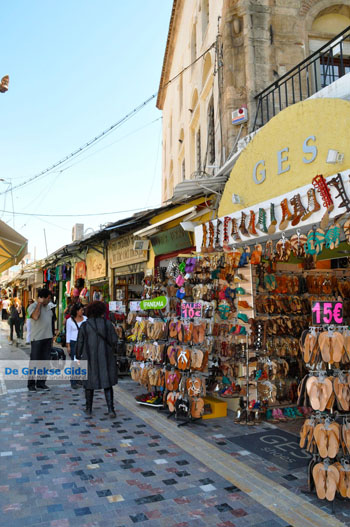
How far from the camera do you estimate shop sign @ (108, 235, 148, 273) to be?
11972mm

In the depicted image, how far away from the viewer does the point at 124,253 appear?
515 inches

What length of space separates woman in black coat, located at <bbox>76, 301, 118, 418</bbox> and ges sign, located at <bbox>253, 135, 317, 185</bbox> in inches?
124

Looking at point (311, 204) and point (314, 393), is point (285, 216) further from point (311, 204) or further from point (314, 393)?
point (314, 393)

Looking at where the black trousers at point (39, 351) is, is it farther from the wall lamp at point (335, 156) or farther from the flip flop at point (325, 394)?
the wall lamp at point (335, 156)

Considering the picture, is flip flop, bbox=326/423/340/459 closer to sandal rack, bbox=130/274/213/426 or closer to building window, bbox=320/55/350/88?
sandal rack, bbox=130/274/213/426

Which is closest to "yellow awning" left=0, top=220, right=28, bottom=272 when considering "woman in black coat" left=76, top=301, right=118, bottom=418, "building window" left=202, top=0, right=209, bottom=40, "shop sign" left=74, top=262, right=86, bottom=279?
"woman in black coat" left=76, top=301, right=118, bottom=418

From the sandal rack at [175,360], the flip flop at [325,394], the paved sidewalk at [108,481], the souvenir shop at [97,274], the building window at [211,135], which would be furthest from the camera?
the souvenir shop at [97,274]

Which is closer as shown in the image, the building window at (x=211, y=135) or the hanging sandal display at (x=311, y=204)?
the hanging sandal display at (x=311, y=204)

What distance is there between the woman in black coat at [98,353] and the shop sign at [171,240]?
330cm

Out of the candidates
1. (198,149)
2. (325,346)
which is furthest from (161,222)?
(325,346)

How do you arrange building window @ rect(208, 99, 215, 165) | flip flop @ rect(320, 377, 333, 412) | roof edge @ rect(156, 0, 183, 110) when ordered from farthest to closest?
roof edge @ rect(156, 0, 183, 110), building window @ rect(208, 99, 215, 165), flip flop @ rect(320, 377, 333, 412)

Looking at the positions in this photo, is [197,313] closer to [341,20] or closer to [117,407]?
[117,407]

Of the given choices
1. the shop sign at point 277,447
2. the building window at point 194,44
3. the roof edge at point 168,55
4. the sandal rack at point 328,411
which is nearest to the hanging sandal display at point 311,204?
the sandal rack at point 328,411

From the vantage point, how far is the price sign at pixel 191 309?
5.81 m
